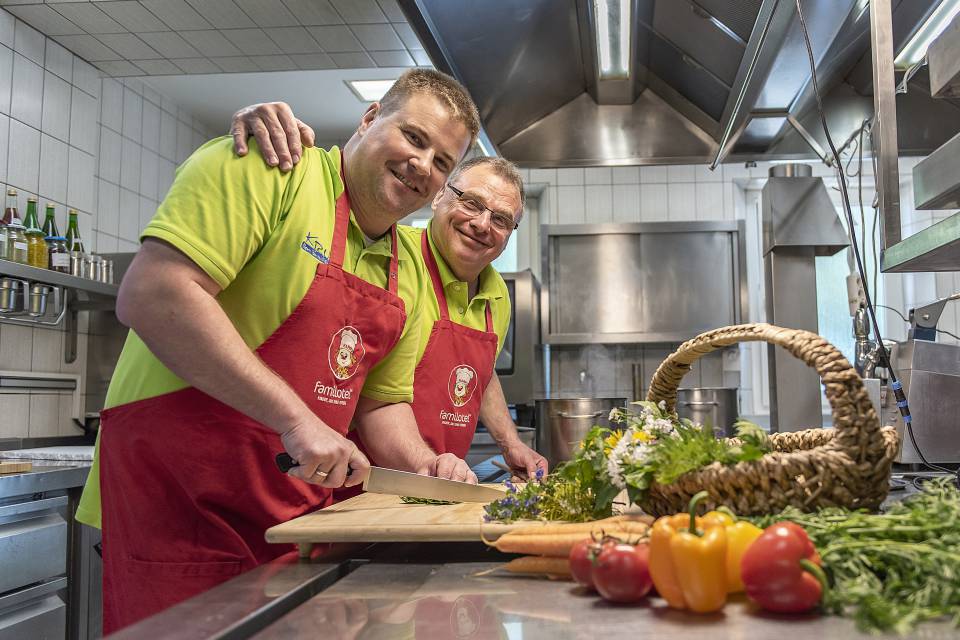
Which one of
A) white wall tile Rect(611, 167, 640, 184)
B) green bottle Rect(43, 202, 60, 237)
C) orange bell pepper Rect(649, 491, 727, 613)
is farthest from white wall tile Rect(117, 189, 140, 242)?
orange bell pepper Rect(649, 491, 727, 613)

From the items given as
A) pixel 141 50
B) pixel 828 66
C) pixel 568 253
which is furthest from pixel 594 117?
pixel 568 253

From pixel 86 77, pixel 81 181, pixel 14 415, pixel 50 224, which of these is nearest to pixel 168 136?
pixel 86 77

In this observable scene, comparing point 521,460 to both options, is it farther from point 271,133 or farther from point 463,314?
point 271,133

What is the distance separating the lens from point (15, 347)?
3.60 metres

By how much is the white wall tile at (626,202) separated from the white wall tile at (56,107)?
3.50 metres

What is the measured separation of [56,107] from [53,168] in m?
0.30

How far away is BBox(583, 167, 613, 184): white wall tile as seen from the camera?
19.0ft

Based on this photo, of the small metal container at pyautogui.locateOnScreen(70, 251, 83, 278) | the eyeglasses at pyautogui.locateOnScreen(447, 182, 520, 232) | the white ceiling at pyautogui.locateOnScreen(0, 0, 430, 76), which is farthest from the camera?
the small metal container at pyautogui.locateOnScreen(70, 251, 83, 278)

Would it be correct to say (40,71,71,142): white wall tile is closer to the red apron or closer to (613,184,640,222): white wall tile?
the red apron

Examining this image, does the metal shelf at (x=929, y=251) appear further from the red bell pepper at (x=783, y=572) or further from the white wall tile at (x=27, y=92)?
the white wall tile at (x=27, y=92)

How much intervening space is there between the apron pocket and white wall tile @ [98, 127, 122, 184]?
140 inches

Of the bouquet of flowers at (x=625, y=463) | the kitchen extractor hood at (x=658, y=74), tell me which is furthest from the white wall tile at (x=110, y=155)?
the bouquet of flowers at (x=625, y=463)

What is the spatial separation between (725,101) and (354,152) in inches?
51.3

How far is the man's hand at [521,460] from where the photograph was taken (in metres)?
2.21
